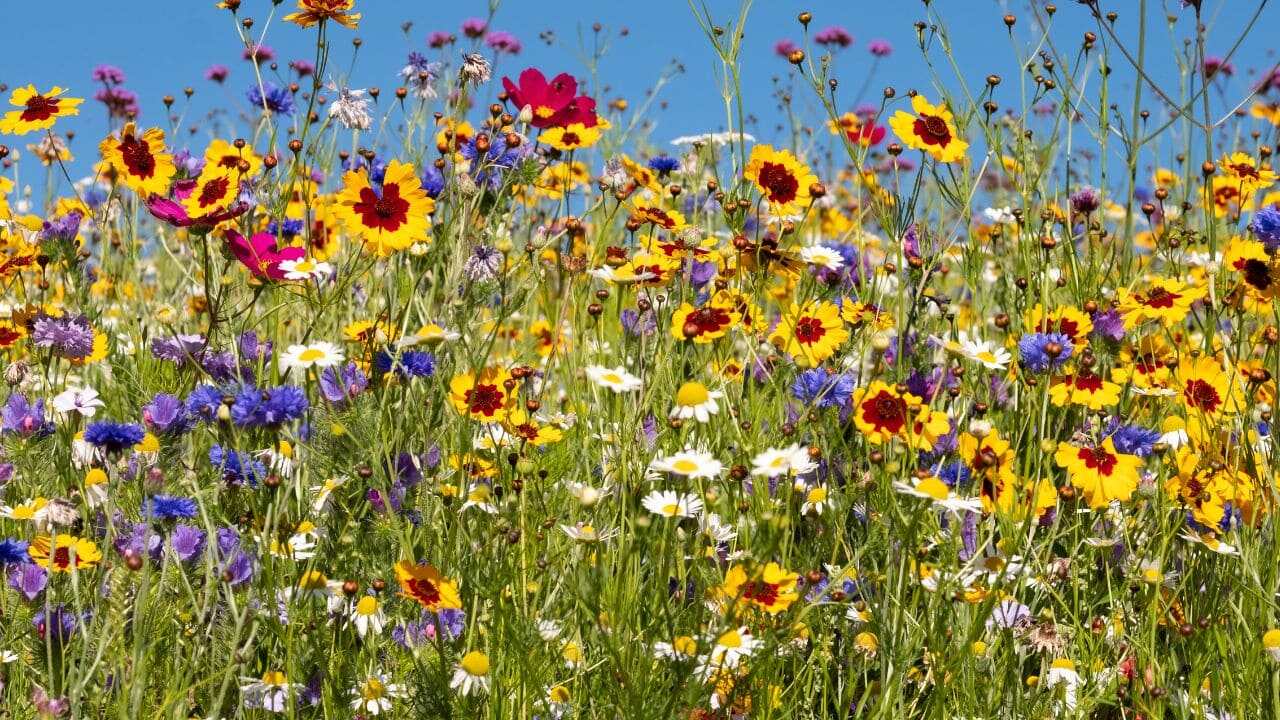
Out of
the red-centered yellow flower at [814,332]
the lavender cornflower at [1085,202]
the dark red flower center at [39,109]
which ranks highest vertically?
the dark red flower center at [39,109]

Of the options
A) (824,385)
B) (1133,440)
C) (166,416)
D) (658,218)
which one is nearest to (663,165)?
(658,218)

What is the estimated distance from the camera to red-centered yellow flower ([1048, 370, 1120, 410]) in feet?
6.51

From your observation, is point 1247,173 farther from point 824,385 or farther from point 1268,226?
point 824,385

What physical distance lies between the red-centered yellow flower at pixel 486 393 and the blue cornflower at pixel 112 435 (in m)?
0.45

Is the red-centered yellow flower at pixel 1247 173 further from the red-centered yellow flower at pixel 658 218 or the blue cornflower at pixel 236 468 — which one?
the blue cornflower at pixel 236 468

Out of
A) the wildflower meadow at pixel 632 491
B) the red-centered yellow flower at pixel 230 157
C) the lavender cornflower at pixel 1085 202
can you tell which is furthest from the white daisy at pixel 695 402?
the lavender cornflower at pixel 1085 202

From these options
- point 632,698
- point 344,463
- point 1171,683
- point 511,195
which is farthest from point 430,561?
point 1171,683

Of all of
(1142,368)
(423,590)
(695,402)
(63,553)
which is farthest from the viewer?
(1142,368)

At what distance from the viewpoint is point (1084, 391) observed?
2.02 metres

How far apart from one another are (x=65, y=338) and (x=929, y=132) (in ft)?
5.05

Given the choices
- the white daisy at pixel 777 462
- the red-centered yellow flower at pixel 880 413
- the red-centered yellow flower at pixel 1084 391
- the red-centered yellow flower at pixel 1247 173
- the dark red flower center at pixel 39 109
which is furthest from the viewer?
the red-centered yellow flower at pixel 1247 173

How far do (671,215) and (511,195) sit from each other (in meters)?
0.30

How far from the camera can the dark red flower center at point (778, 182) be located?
2102 mm

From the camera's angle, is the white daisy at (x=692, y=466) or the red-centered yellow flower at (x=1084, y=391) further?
the red-centered yellow flower at (x=1084, y=391)
